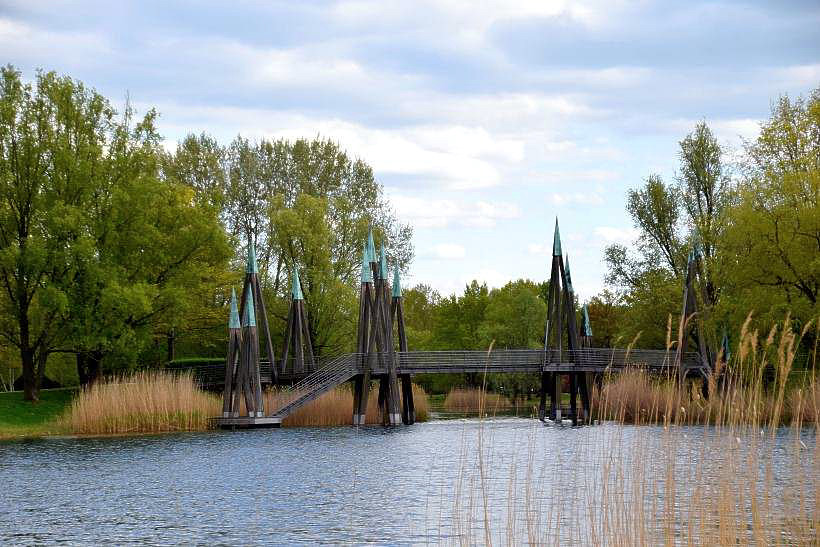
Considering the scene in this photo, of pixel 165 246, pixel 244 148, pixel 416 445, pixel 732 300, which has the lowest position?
pixel 416 445

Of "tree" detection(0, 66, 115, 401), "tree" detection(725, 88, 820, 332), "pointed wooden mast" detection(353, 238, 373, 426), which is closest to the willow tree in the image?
"tree" detection(0, 66, 115, 401)

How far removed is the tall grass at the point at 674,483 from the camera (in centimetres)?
1012

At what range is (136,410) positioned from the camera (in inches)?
1499

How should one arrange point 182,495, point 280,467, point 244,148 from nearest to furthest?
1. point 182,495
2. point 280,467
3. point 244,148

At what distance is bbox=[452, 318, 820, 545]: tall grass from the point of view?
10125 millimetres

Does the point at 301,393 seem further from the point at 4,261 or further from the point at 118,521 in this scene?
the point at 118,521

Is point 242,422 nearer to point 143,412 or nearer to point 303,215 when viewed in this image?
point 143,412

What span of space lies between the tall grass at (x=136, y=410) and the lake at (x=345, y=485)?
1226mm

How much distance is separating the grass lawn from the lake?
442cm

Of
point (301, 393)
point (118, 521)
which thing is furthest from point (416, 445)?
point (118, 521)

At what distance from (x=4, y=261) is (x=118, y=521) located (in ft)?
98.1

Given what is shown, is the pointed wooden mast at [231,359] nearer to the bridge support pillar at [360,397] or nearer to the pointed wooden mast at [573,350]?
the bridge support pillar at [360,397]

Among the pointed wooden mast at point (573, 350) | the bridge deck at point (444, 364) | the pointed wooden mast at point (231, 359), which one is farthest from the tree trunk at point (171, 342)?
the pointed wooden mast at point (573, 350)

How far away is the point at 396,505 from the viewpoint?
1981 cm
